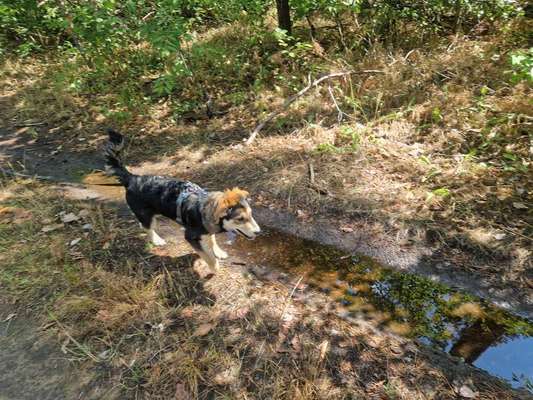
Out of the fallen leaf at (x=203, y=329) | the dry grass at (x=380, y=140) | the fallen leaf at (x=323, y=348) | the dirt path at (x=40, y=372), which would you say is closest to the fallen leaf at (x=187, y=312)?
the fallen leaf at (x=203, y=329)

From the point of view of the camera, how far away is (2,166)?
255 inches

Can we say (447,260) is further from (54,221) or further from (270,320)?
(54,221)

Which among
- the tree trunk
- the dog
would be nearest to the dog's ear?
the dog

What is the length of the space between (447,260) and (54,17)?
9.80 m

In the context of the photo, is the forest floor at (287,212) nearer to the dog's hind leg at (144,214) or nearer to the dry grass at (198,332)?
the dry grass at (198,332)

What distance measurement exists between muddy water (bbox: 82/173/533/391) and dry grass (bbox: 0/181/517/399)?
208mm

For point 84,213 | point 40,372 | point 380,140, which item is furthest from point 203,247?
point 380,140

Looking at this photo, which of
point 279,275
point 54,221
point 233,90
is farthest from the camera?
point 233,90

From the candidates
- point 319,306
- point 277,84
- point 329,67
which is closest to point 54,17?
point 277,84

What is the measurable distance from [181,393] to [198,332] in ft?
1.89

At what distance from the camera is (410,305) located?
3.67m

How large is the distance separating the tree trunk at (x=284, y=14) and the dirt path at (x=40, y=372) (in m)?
6.80

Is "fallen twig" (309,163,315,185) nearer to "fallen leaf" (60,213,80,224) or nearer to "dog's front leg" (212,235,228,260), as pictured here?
"dog's front leg" (212,235,228,260)

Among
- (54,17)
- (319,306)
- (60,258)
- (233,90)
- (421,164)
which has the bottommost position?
(319,306)
